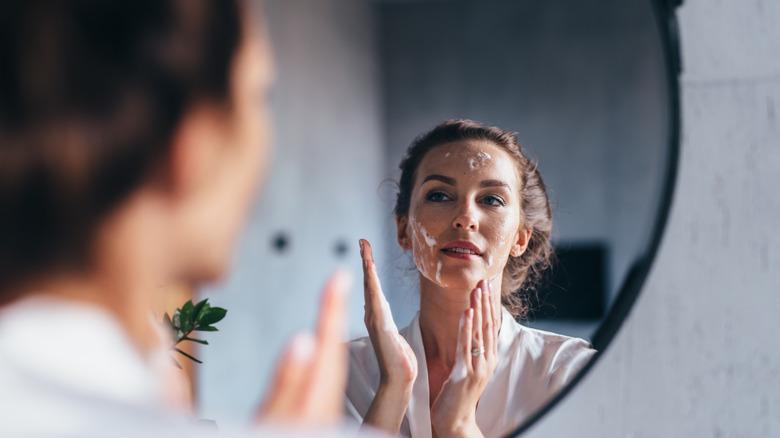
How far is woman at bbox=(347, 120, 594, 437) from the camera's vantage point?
0.45 metres

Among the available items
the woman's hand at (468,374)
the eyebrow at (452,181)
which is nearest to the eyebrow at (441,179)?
the eyebrow at (452,181)

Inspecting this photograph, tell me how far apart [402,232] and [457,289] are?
0.06 metres

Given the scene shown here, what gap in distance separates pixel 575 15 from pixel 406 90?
15 cm

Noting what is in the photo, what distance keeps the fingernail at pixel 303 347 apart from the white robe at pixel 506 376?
0.04m

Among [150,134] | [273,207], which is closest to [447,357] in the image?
[273,207]

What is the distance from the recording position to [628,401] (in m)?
0.54

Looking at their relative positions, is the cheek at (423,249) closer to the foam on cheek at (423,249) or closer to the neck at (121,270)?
the foam on cheek at (423,249)

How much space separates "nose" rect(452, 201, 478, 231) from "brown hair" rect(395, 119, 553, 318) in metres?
0.04

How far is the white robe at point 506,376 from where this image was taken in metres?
0.46

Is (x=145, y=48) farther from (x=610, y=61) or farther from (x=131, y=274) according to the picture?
(x=610, y=61)

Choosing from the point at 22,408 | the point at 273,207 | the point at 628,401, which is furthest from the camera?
the point at 628,401

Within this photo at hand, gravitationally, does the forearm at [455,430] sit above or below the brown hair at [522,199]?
below

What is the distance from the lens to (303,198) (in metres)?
0.44

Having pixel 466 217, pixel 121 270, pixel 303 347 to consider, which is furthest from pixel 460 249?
pixel 121 270
